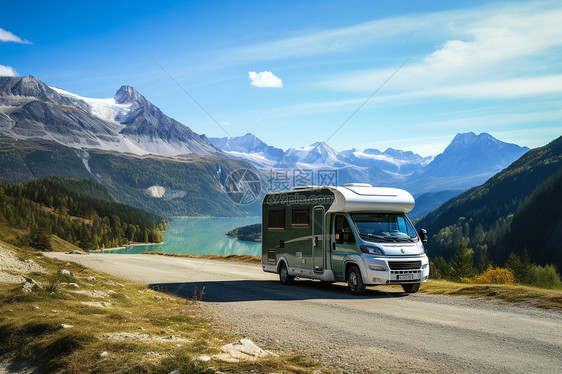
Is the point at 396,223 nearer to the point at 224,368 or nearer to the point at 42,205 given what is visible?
the point at 224,368

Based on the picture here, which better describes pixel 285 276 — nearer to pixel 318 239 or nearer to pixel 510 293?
pixel 318 239

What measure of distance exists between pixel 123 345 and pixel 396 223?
11459 mm

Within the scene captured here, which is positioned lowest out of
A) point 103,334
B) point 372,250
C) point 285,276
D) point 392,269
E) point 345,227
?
point 103,334

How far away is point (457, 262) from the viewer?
214 feet

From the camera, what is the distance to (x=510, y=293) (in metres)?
14.6

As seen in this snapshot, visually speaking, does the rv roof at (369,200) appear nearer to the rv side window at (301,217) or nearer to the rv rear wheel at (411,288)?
the rv side window at (301,217)

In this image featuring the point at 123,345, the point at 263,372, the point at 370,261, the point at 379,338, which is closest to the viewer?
the point at 263,372

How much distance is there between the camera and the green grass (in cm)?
691

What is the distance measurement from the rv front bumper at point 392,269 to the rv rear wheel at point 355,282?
0.84ft

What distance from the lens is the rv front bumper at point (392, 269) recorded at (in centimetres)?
1541

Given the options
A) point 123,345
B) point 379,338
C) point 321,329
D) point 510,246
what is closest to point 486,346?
point 379,338

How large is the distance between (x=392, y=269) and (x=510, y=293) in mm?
3625

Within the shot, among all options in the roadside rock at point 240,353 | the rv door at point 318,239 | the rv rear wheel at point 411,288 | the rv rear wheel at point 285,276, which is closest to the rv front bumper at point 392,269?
the rv rear wheel at point 411,288

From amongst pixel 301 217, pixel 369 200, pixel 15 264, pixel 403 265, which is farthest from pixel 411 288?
pixel 15 264
